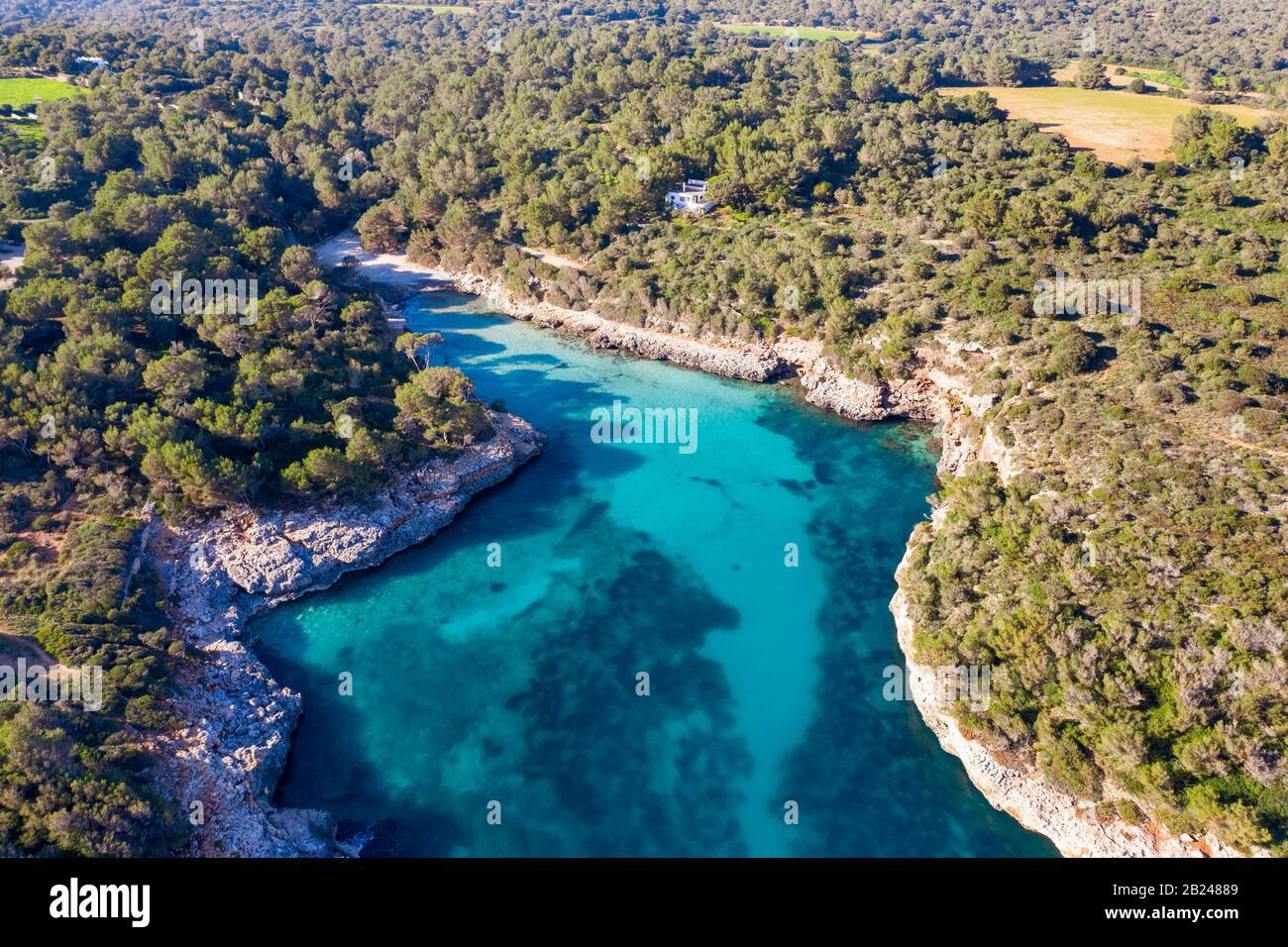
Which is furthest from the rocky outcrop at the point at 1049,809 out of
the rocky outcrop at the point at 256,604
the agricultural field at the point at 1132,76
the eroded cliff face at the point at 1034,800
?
the agricultural field at the point at 1132,76

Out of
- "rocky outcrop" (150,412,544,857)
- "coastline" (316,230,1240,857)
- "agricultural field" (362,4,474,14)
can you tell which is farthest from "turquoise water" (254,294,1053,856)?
"agricultural field" (362,4,474,14)

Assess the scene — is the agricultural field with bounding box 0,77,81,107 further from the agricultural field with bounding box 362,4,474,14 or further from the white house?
the agricultural field with bounding box 362,4,474,14

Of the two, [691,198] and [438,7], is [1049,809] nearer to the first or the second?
[691,198]

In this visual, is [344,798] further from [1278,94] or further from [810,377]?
[1278,94]

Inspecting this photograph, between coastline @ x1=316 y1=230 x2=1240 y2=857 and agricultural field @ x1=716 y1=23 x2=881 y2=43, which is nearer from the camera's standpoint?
coastline @ x1=316 y1=230 x2=1240 y2=857

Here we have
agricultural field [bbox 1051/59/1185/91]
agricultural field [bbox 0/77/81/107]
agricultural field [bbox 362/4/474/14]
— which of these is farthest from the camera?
agricultural field [bbox 362/4/474/14]

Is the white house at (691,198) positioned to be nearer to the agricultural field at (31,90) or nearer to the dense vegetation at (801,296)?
the dense vegetation at (801,296)

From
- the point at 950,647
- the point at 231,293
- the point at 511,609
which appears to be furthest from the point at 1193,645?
the point at 231,293

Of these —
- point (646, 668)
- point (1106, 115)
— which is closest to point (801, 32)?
point (1106, 115)
